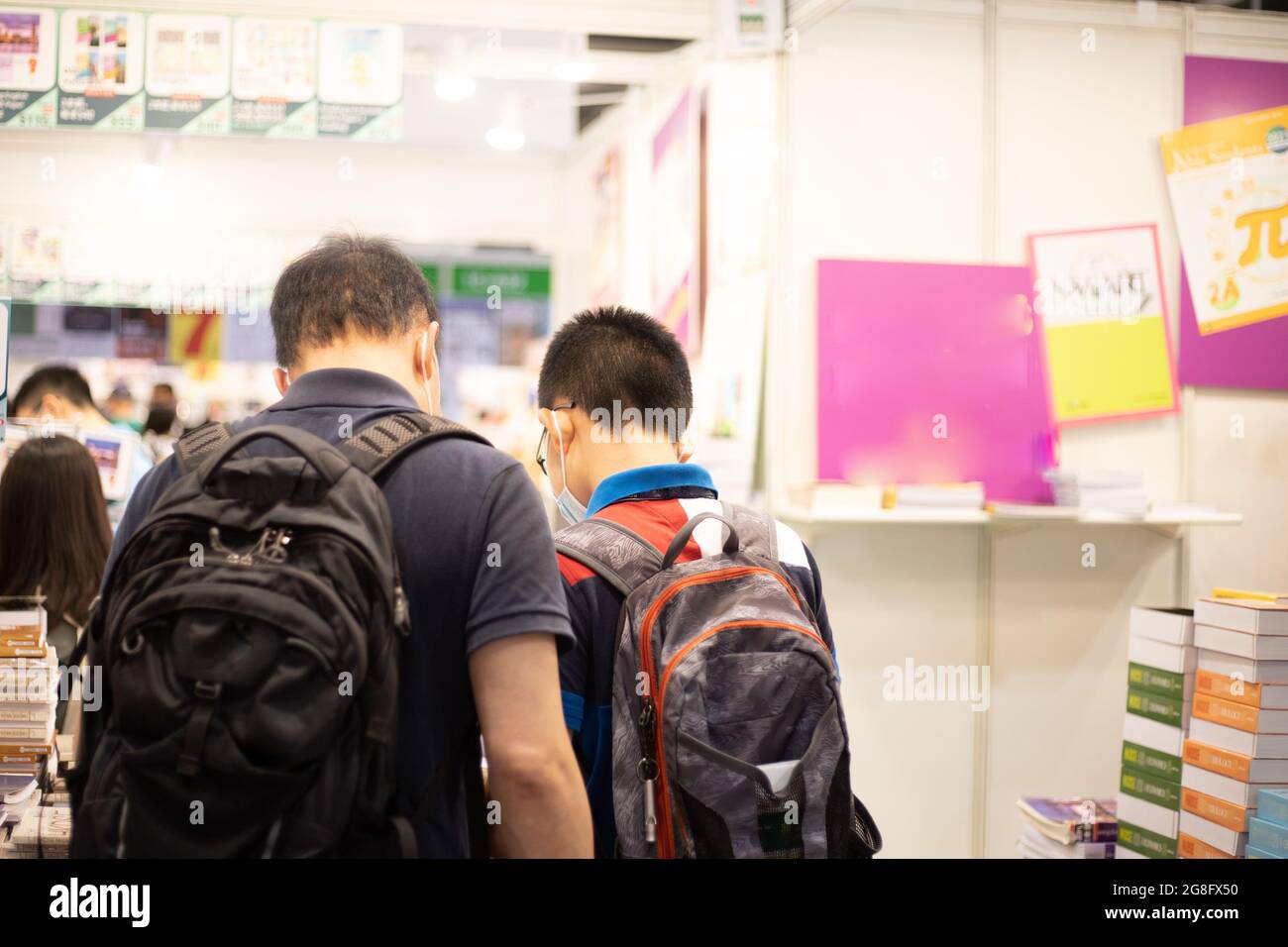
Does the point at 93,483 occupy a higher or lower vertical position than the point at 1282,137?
lower

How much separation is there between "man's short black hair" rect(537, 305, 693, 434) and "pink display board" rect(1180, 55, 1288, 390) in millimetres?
2174

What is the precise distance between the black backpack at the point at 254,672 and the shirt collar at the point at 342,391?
0.43ft

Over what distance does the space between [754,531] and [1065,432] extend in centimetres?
250

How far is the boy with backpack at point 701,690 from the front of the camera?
4.69 feet

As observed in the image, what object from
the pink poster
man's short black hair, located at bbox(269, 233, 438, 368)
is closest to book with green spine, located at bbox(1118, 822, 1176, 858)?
man's short black hair, located at bbox(269, 233, 438, 368)

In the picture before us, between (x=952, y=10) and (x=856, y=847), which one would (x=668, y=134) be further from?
(x=856, y=847)

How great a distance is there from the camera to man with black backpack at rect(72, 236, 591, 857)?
110 cm

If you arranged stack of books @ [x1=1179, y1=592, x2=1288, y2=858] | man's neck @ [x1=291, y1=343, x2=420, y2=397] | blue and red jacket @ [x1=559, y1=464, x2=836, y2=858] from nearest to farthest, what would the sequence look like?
man's neck @ [x1=291, y1=343, x2=420, y2=397] < blue and red jacket @ [x1=559, y1=464, x2=836, y2=858] < stack of books @ [x1=1179, y1=592, x2=1288, y2=858]

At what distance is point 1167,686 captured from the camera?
2773 millimetres

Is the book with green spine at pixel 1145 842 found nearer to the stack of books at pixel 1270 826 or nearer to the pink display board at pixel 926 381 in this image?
the stack of books at pixel 1270 826

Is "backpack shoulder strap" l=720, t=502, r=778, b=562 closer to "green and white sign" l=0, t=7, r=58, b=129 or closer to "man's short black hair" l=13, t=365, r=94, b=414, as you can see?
"green and white sign" l=0, t=7, r=58, b=129

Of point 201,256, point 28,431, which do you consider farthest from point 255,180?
point 28,431

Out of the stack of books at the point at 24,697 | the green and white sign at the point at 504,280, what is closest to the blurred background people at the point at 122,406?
the green and white sign at the point at 504,280

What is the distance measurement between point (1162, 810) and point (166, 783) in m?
2.56
